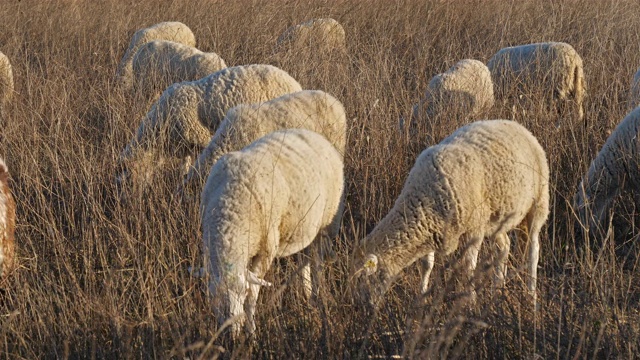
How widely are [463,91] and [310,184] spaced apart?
3.13 meters

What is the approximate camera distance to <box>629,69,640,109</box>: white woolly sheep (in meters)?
6.05

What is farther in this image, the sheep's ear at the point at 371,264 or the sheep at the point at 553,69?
the sheep at the point at 553,69

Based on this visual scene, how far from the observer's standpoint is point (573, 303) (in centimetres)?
296

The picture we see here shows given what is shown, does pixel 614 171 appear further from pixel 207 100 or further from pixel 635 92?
pixel 207 100

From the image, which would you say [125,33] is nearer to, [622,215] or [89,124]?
[89,124]

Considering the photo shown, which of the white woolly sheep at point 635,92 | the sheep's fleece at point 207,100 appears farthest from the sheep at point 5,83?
the white woolly sheep at point 635,92

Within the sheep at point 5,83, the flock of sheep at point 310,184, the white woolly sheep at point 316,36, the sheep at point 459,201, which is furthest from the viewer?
the white woolly sheep at point 316,36

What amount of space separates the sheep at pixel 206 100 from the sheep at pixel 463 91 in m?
1.06

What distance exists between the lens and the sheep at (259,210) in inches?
128

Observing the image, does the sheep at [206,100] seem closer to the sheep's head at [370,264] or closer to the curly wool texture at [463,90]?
the curly wool texture at [463,90]

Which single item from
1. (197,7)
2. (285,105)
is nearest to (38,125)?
(285,105)

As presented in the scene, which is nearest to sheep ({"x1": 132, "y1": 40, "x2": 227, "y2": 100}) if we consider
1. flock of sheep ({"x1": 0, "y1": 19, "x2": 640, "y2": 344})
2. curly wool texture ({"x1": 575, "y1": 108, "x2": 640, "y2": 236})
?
flock of sheep ({"x1": 0, "y1": 19, "x2": 640, "y2": 344})

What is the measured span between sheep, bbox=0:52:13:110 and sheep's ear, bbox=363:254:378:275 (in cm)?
382

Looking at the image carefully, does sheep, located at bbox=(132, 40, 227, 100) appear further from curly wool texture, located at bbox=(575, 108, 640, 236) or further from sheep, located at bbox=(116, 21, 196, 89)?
curly wool texture, located at bbox=(575, 108, 640, 236)
